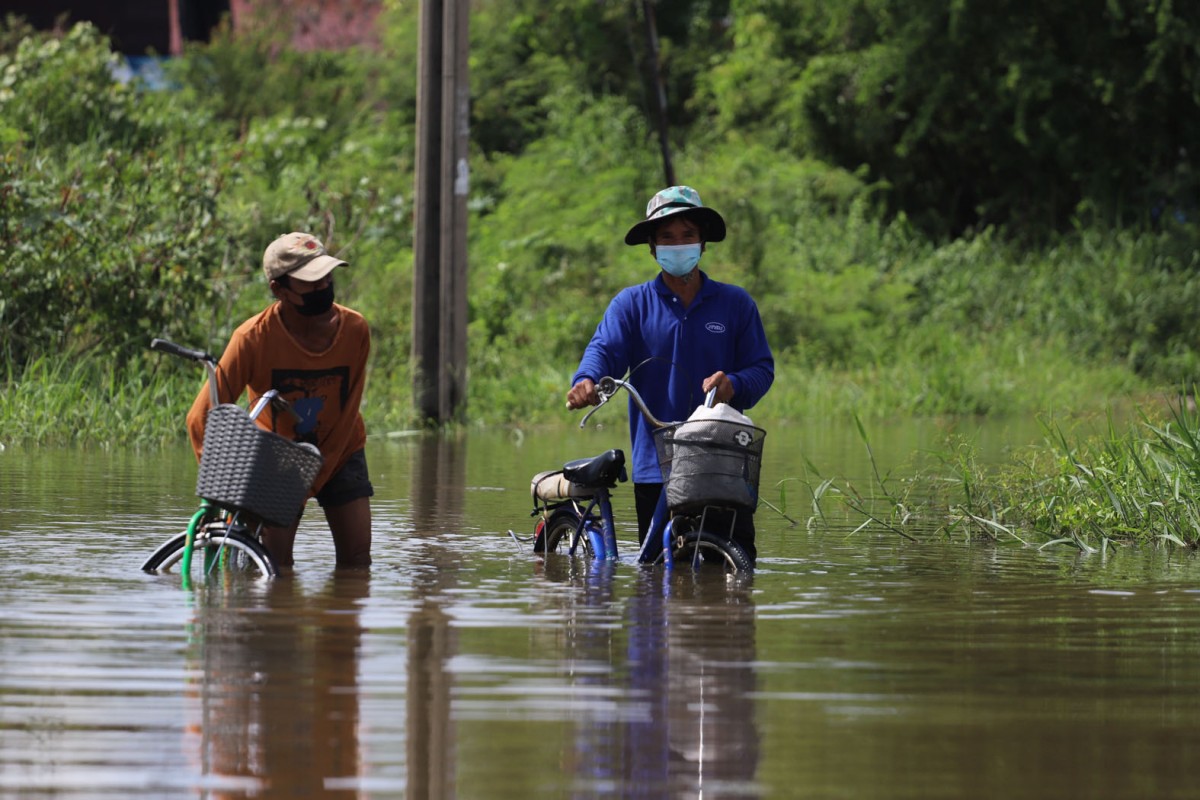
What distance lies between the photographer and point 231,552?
9.18m

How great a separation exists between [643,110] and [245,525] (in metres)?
34.7

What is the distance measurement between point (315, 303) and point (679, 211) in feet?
5.42

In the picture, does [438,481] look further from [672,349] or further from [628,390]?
[628,390]

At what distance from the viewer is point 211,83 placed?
36656 mm

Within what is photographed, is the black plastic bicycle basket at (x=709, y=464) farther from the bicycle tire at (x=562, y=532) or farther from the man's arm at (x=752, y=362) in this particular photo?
the bicycle tire at (x=562, y=532)

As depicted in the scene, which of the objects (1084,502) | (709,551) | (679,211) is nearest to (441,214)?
(1084,502)

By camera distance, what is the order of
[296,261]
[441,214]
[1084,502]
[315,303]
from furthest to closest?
[441,214], [1084,502], [315,303], [296,261]

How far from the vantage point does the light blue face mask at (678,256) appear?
9992 mm

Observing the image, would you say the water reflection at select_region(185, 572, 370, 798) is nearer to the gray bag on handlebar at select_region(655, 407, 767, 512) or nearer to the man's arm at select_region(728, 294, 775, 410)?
the gray bag on handlebar at select_region(655, 407, 767, 512)

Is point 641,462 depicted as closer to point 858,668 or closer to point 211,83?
point 858,668

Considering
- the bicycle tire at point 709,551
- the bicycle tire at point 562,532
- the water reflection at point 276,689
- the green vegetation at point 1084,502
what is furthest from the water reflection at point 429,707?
the green vegetation at point 1084,502

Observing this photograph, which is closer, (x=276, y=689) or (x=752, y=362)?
(x=276, y=689)

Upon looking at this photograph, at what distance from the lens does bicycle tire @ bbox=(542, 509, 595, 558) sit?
1060cm

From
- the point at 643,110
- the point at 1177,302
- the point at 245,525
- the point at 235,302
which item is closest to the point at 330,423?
the point at 245,525
